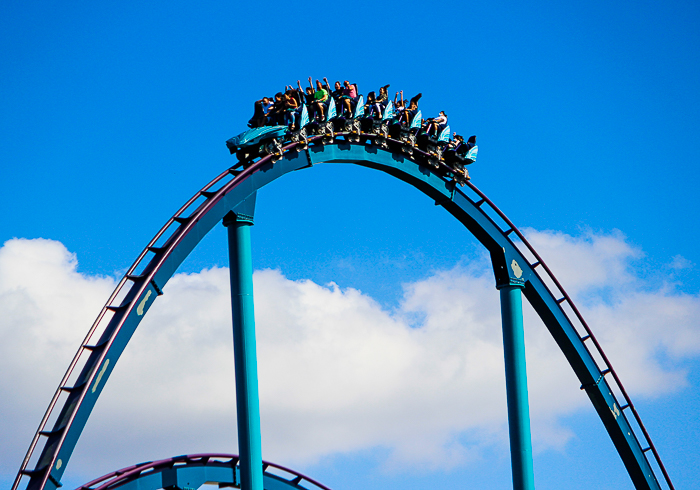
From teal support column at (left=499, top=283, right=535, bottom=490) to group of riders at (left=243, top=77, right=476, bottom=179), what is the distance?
97.7 inches

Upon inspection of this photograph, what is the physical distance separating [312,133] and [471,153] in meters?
3.37

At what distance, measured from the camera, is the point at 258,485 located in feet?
39.8

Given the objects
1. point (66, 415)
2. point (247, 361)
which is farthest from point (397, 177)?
point (66, 415)

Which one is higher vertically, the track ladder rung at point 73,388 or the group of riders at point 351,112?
the group of riders at point 351,112

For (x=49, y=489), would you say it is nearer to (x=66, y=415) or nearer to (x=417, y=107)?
(x=66, y=415)

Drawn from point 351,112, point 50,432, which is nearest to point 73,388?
point 50,432

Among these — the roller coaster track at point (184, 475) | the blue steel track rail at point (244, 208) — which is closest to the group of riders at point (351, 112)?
the blue steel track rail at point (244, 208)

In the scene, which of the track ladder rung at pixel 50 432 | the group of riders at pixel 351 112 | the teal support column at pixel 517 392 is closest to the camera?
the track ladder rung at pixel 50 432

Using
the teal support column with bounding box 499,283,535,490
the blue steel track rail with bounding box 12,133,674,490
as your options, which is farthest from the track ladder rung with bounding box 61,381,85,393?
the teal support column with bounding box 499,283,535,490

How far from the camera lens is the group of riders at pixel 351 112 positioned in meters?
13.3

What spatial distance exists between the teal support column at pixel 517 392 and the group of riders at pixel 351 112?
2.48 meters

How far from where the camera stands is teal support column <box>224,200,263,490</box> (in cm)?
1219

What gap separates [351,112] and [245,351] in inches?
152

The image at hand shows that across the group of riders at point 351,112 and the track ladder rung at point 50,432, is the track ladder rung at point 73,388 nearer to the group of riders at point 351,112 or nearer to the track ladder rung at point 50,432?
the track ladder rung at point 50,432
